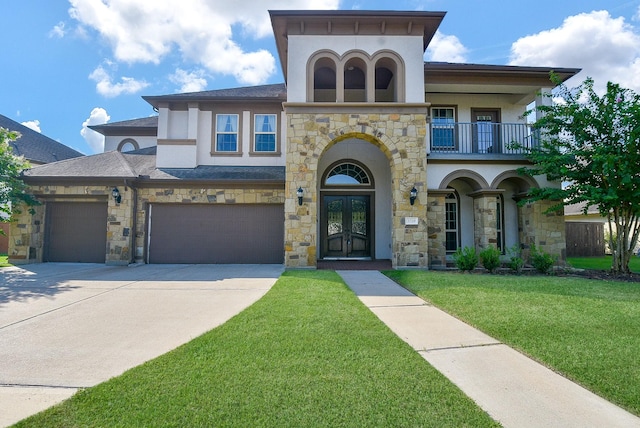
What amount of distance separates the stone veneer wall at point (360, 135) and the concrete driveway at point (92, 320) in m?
1.67

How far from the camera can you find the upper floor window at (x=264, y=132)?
12.2m

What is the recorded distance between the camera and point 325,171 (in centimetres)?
1160

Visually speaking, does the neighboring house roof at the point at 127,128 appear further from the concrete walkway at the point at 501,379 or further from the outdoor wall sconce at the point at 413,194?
the concrete walkway at the point at 501,379

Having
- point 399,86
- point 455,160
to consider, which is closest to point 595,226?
point 455,160

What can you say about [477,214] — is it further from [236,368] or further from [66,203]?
[66,203]

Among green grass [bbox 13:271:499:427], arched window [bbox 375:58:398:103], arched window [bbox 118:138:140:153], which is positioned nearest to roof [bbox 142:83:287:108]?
arched window [bbox 375:58:398:103]

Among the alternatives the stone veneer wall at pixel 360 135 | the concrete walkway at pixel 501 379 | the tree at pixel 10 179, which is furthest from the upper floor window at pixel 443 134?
the tree at pixel 10 179

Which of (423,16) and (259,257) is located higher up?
(423,16)

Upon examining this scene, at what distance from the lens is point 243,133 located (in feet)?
40.0

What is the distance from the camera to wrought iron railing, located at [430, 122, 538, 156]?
1124 cm

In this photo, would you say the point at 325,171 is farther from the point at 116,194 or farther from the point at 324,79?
the point at 116,194

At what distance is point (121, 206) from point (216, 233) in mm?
3170

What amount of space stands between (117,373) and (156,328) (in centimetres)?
129

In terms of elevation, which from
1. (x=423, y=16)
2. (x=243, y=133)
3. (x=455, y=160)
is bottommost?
(x=455, y=160)
